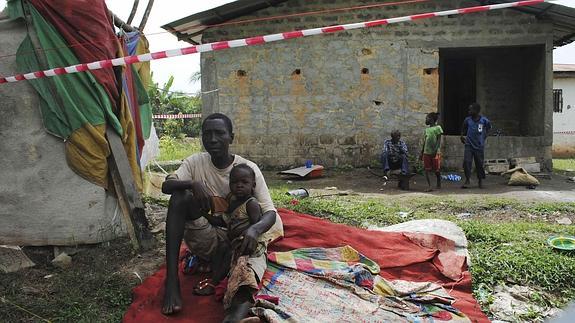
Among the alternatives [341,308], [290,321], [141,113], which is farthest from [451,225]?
[141,113]

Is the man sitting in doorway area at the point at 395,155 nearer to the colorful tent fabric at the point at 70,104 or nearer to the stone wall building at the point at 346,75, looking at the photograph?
the stone wall building at the point at 346,75

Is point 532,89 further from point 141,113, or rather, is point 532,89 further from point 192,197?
point 192,197

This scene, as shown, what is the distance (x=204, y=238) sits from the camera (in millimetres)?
2980

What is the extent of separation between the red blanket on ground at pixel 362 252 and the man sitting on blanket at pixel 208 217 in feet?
0.44

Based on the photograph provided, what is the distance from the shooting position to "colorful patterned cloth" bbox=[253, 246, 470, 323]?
8.65 ft

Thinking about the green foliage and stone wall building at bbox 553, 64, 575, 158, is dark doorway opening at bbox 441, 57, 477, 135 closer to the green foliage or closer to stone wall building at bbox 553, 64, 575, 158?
stone wall building at bbox 553, 64, 575, 158

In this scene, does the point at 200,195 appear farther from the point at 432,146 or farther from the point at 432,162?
the point at 432,162

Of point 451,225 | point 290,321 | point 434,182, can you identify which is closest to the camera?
point 290,321

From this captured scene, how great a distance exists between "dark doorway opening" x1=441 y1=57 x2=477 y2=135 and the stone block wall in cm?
272

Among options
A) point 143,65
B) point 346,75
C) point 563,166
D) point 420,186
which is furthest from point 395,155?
point 563,166

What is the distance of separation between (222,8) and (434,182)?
5383 millimetres

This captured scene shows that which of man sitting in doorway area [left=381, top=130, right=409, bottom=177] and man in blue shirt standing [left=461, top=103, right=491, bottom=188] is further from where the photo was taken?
man sitting in doorway area [left=381, top=130, right=409, bottom=177]

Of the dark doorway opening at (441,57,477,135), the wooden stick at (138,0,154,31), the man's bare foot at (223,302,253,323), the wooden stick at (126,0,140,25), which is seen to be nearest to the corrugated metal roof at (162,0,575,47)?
the dark doorway opening at (441,57,477,135)

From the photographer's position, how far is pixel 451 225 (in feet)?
14.1
